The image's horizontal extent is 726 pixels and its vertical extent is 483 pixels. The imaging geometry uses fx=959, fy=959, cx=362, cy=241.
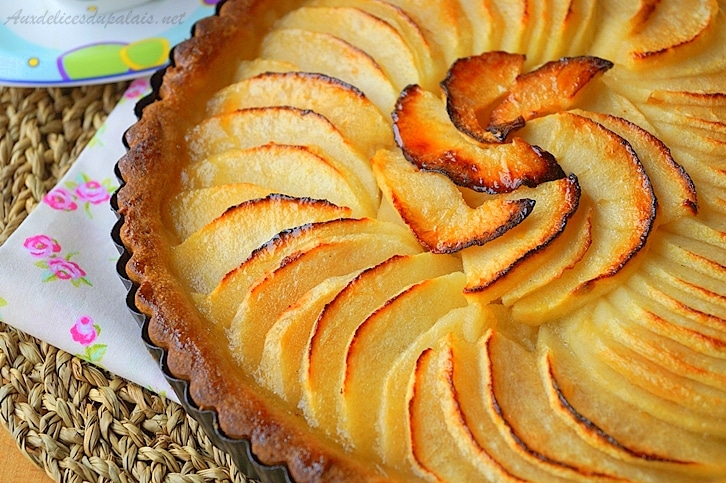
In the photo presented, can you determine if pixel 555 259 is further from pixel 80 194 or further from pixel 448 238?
pixel 80 194

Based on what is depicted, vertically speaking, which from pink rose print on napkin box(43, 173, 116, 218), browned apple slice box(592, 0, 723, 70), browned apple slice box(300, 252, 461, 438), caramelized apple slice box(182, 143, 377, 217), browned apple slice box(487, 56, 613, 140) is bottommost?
browned apple slice box(300, 252, 461, 438)

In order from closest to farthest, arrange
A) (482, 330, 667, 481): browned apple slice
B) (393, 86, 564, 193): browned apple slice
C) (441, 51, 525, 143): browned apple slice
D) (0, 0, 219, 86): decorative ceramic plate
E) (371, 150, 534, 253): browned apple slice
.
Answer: (482, 330, 667, 481): browned apple slice
(371, 150, 534, 253): browned apple slice
(393, 86, 564, 193): browned apple slice
(441, 51, 525, 143): browned apple slice
(0, 0, 219, 86): decorative ceramic plate

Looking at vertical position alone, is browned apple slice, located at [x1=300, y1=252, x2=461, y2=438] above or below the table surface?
above

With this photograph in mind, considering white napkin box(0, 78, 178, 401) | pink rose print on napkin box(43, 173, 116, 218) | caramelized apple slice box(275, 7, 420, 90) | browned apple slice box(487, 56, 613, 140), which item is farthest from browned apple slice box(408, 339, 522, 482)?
pink rose print on napkin box(43, 173, 116, 218)

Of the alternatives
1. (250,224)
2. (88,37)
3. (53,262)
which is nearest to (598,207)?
(250,224)

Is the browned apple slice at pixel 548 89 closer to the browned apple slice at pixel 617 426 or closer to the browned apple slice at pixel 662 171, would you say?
the browned apple slice at pixel 662 171

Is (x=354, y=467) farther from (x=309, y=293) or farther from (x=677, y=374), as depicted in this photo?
(x=677, y=374)

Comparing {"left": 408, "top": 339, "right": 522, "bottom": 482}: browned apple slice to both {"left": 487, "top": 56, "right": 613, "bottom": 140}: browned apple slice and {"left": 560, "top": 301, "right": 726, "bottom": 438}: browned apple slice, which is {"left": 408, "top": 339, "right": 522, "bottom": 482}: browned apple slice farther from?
{"left": 487, "top": 56, "right": 613, "bottom": 140}: browned apple slice
